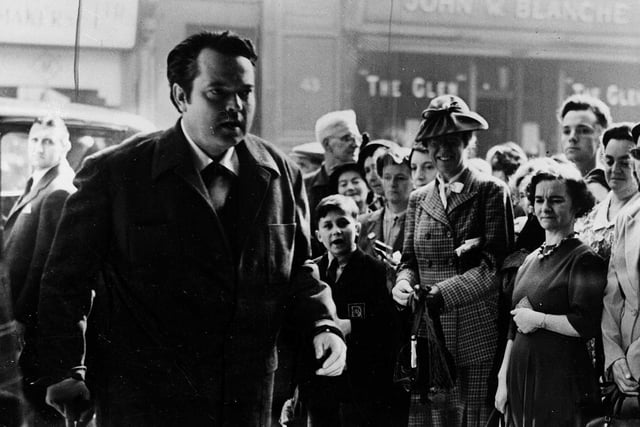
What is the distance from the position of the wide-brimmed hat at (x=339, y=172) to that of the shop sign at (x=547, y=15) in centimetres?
63

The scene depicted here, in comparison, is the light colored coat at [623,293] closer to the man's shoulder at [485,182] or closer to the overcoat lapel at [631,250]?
the overcoat lapel at [631,250]

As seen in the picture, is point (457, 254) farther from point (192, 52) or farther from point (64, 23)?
point (64, 23)

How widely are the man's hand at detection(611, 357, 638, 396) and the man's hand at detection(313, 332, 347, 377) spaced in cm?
99

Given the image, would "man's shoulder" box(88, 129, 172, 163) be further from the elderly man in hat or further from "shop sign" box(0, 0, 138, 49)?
the elderly man in hat

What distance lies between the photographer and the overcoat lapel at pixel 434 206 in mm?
3117

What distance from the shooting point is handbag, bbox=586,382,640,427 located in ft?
10.1

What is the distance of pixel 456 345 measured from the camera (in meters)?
3.16

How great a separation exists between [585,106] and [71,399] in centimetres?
217

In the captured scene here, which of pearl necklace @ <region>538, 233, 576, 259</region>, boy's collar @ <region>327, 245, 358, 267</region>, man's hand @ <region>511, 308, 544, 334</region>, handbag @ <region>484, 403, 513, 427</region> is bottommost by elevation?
handbag @ <region>484, 403, 513, 427</region>

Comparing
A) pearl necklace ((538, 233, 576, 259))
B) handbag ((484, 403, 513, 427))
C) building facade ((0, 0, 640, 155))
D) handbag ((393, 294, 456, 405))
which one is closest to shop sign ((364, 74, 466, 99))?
building facade ((0, 0, 640, 155))

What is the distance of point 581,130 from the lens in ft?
10.7

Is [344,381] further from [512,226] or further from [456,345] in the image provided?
[512,226]

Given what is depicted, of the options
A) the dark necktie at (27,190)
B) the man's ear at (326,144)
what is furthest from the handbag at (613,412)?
the dark necktie at (27,190)

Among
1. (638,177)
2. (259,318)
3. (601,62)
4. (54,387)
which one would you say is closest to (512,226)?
(638,177)
